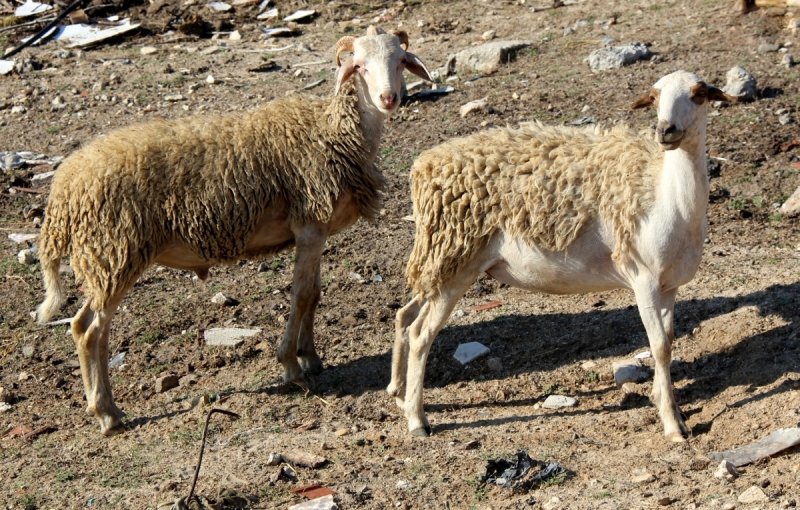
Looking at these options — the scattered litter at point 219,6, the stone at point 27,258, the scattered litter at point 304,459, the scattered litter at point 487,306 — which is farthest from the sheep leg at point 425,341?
the scattered litter at point 219,6

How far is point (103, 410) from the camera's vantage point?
261 inches

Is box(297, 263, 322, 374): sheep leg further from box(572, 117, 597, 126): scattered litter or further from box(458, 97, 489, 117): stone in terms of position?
box(458, 97, 489, 117): stone

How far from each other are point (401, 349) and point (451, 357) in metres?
0.81

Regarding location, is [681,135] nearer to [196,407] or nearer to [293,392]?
[293,392]

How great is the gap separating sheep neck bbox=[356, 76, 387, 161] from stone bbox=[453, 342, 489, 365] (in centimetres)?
153

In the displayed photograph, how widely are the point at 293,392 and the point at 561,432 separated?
2.04 meters

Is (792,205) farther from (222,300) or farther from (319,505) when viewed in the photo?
(319,505)

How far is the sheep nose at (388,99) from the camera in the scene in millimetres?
6797

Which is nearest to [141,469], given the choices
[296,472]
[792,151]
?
[296,472]

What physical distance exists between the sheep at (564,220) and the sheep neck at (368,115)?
104 centimetres

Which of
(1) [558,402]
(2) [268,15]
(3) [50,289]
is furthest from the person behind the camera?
(2) [268,15]

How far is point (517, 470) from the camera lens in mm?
5336

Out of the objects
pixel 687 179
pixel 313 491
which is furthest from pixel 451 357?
pixel 687 179

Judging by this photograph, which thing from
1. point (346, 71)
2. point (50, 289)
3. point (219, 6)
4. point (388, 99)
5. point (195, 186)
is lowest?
point (50, 289)
